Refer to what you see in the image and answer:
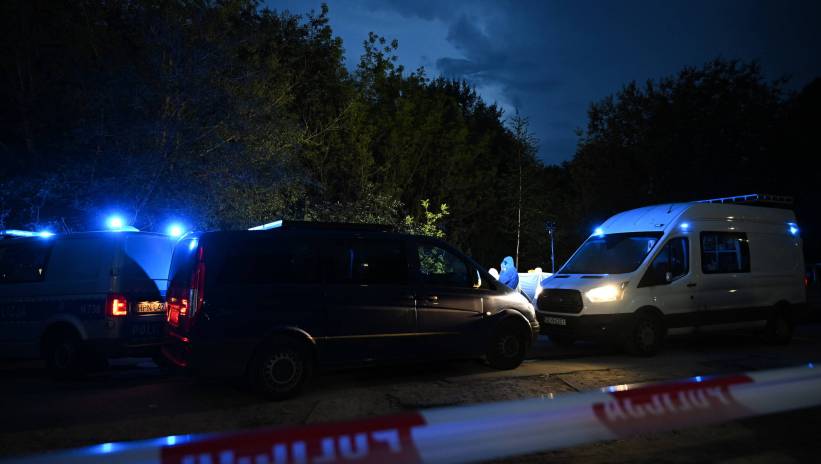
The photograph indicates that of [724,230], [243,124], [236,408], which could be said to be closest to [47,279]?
[236,408]

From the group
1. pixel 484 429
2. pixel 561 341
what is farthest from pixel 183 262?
pixel 561 341

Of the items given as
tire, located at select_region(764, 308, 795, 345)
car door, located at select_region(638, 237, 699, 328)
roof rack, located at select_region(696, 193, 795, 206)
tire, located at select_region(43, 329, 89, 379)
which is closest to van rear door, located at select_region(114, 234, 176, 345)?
tire, located at select_region(43, 329, 89, 379)

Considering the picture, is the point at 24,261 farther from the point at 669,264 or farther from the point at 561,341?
the point at 669,264

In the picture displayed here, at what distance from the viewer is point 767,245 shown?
36.5ft

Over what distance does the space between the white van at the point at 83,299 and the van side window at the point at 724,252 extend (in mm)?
8456

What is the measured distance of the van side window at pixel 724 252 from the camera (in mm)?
10148

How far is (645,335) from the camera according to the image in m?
9.37

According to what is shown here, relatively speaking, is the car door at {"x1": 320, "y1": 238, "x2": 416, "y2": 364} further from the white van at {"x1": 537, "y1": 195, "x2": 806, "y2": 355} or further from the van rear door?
the white van at {"x1": 537, "y1": 195, "x2": 806, "y2": 355}

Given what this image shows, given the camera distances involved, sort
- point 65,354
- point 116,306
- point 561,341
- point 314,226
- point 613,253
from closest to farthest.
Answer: point 314,226, point 116,306, point 65,354, point 613,253, point 561,341

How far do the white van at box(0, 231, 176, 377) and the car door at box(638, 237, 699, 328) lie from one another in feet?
23.3

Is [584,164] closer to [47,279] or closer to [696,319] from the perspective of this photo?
[696,319]

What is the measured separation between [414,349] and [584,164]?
2689 centimetres

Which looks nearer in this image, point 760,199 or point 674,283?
point 674,283

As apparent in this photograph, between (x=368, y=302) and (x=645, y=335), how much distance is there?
4.73 m
